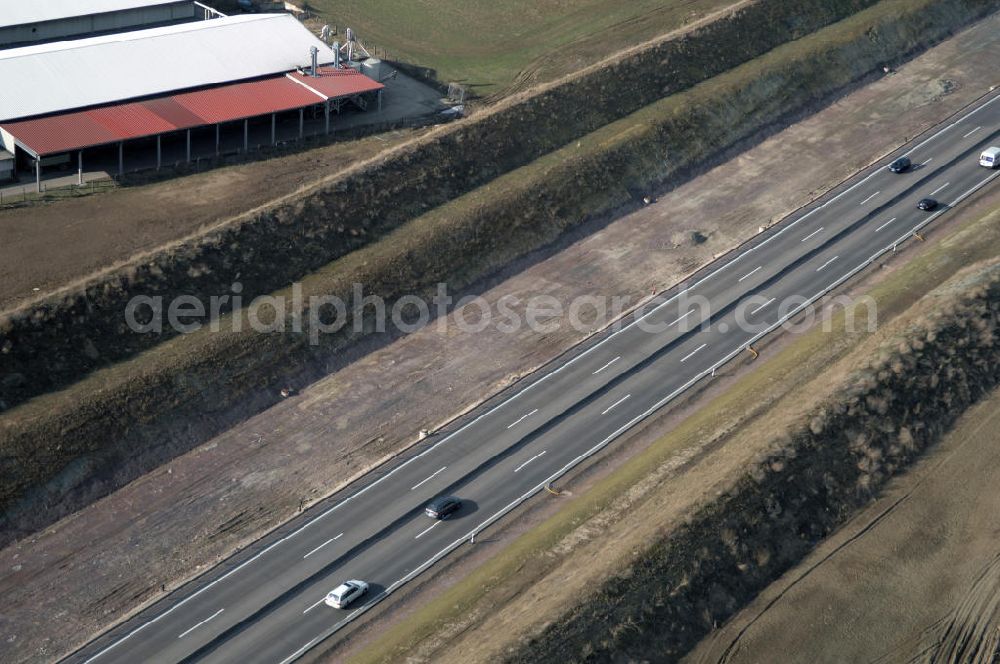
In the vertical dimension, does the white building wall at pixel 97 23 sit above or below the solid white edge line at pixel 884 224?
above

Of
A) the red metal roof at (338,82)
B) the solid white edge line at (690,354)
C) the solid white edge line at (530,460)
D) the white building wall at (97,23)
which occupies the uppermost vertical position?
the white building wall at (97,23)

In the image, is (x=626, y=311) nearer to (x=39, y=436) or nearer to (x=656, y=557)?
(x=656, y=557)

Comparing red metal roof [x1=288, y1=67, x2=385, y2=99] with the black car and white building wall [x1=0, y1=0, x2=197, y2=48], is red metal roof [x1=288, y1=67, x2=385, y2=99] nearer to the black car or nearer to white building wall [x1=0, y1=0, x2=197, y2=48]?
white building wall [x1=0, y1=0, x2=197, y2=48]

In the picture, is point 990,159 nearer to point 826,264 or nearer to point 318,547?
point 826,264

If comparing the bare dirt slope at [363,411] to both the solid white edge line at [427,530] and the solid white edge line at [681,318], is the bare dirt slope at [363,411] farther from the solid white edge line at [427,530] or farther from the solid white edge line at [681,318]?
the solid white edge line at [427,530]

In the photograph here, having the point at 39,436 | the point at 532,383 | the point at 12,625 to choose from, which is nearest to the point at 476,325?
the point at 532,383

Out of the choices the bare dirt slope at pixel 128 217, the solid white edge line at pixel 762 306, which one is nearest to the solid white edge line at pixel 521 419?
the solid white edge line at pixel 762 306

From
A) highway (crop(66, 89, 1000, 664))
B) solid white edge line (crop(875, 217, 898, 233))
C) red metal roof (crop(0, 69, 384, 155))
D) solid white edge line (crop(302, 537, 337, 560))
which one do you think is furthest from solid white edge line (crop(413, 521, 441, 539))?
solid white edge line (crop(875, 217, 898, 233))

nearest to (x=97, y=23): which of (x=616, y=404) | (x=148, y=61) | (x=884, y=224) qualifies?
(x=148, y=61)
